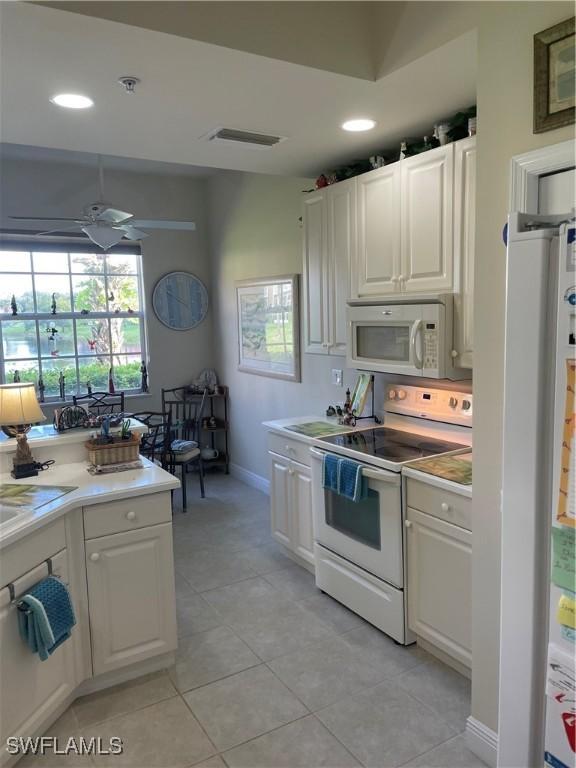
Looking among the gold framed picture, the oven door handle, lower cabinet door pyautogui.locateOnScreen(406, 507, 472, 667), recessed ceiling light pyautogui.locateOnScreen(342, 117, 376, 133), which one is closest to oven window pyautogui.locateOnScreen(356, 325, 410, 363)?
the oven door handle

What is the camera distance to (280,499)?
3764 millimetres

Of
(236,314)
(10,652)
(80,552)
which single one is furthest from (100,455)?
(236,314)

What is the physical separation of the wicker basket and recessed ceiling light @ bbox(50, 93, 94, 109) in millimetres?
1530

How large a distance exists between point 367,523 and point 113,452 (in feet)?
4.37

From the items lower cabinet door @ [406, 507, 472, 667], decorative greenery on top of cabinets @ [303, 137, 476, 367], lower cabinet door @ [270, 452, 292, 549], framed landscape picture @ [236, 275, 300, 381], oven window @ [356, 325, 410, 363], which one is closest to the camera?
lower cabinet door @ [406, 507, 472, 667]

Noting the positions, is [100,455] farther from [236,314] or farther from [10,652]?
[236,314]

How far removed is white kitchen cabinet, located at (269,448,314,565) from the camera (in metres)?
3.51

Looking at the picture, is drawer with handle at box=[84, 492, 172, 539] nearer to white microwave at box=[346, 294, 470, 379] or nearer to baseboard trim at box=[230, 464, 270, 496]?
white microwave at box=[346, 294, 470, 379]

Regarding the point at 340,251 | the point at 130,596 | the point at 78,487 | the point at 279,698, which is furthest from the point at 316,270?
the point at 279,698

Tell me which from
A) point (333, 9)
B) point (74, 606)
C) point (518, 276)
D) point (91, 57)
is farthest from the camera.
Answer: point (74, 606)

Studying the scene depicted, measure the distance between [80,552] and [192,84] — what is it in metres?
1.97

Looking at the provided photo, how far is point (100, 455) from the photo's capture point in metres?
2.81

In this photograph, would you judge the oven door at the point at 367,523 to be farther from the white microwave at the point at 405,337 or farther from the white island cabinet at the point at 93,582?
the white island cabinet at the point at 93,582

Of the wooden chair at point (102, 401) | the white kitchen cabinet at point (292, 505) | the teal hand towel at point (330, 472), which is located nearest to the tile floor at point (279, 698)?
the white kitchen cabinet at point (292, 505)
